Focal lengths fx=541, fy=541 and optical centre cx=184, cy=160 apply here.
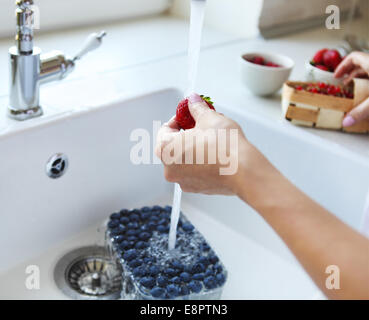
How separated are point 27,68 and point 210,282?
0.39m

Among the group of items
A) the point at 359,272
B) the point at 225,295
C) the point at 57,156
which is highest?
the point at 359,272

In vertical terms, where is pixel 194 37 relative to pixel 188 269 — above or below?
above

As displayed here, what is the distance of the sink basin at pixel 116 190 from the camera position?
2.59 feet

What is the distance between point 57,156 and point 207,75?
1.29ft

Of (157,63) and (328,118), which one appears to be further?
(157,63)

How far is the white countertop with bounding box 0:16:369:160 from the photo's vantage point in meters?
0.89

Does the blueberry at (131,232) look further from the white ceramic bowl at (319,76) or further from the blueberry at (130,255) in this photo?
the white ceramic bowl at (319,76)

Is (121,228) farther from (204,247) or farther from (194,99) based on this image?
(194,99)

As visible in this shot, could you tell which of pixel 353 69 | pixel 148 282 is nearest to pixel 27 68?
pixel 148 282

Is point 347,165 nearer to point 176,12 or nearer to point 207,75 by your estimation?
point 207,75

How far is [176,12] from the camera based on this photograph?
1.45 m

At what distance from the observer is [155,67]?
108cm
